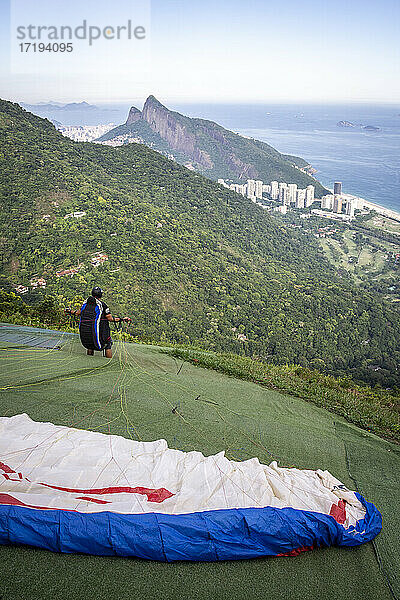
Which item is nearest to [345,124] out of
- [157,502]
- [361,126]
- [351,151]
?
[361,126]

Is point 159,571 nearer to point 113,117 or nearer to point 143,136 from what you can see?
point 143,136

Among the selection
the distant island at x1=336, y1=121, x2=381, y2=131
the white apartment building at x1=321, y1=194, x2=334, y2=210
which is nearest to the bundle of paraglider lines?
the white apartment building at x1=321, y1=194, x2=334, y2=210

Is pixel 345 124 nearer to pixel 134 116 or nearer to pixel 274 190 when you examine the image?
pixel 134 116

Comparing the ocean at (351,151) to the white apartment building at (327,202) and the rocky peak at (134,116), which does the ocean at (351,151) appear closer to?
the white apartment building at (327,202)

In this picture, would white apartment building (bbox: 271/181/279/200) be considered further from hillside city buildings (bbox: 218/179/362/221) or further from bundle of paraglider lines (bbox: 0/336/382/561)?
bundle of paraglider lines (bbox: 0/336/382/561)

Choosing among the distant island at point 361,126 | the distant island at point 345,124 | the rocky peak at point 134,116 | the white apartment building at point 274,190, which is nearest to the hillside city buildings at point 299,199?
the white apartment building at point 274,190
